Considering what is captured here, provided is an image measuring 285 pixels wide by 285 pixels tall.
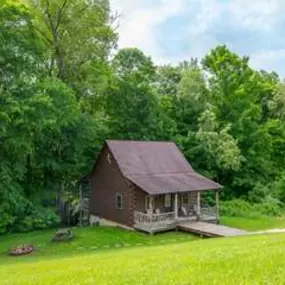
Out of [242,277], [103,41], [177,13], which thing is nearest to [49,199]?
[103,41]

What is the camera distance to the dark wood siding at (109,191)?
79.7 ft

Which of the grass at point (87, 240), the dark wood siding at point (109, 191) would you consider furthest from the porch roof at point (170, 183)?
the grass at point (87, 240)

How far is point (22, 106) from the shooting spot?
21.7m

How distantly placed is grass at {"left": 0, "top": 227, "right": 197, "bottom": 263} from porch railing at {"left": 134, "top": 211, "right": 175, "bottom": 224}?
31.4 inches

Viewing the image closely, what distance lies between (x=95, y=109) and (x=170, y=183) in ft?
39.5

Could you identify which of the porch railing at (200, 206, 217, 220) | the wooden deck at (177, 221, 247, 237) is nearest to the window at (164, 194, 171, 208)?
the wooden deck at (177, 221, 247, 237)

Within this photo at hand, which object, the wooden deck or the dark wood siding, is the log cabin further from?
the wooden deck

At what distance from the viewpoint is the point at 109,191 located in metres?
25.9

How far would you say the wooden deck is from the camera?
20.7m

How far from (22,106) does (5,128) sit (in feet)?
4.98

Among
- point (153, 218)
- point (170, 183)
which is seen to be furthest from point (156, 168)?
point (153, 218)

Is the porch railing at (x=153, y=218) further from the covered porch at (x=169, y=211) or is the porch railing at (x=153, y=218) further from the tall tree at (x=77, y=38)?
the tall tree at (x=77, y=38)

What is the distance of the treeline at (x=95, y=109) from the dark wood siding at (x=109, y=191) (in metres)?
2.82

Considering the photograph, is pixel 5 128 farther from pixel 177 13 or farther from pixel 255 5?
pixel 255 5
